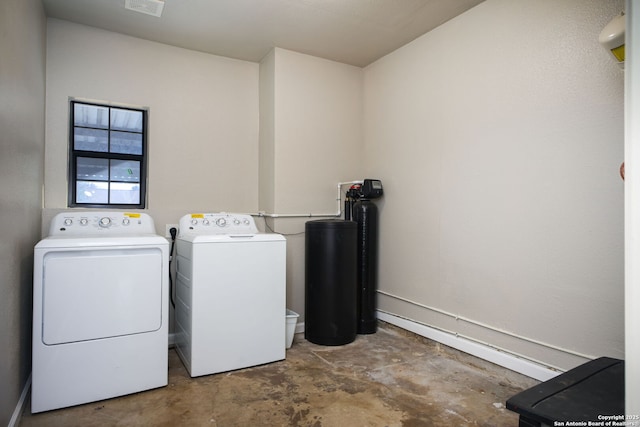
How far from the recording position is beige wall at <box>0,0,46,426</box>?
5.68 ft

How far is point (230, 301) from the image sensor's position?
104 inches

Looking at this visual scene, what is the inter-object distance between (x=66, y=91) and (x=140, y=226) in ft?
4.27

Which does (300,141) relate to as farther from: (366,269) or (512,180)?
(512,180)

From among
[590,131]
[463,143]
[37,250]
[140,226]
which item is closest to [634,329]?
[590,131]

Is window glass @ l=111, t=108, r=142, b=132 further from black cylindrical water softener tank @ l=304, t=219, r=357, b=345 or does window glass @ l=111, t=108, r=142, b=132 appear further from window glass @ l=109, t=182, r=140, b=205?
black cylindrical water softener tank @ l=304, t=219, r=357, b=345

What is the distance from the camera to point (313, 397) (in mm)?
2277

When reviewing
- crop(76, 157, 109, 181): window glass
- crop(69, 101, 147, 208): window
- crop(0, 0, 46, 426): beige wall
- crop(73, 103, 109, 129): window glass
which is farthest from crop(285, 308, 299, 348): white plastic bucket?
crop(73, 103, 109, 129): window glass

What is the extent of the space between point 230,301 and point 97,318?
0.83 meters

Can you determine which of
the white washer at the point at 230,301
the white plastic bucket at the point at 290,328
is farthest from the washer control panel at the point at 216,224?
the white plastic bucket at the point at 290,328

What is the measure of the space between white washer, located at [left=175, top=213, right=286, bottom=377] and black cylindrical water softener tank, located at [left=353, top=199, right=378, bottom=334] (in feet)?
3.13

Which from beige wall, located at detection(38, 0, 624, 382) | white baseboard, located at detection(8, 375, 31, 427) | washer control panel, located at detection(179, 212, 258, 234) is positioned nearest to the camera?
white baseboard, located at detection(8, 375, 31, 427)

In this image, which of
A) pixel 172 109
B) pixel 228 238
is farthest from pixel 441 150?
pixel 172 109

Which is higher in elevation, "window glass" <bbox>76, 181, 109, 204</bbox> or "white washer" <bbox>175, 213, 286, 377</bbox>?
"window glass" <bbox>76, 181, 109, 204</bbox>

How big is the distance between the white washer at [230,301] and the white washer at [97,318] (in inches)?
9.0
